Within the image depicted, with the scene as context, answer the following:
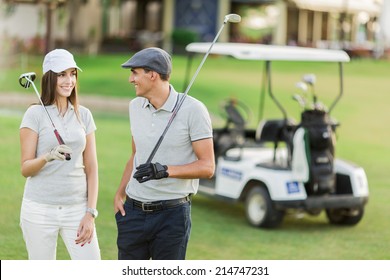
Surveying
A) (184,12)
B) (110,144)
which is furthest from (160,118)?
(184,12)

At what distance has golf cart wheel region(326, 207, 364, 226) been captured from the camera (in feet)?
25.4

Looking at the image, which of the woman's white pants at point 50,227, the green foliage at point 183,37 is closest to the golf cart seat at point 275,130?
the woman's white pants at point 50,227

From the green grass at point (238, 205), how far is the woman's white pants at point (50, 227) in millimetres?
2006

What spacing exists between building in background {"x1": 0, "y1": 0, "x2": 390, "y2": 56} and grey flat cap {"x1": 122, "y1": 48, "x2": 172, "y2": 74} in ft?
66.6

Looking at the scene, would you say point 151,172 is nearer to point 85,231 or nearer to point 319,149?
point 85,231

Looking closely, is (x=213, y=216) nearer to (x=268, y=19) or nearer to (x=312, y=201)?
(x=312, y=201)

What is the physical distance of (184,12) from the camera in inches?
1252

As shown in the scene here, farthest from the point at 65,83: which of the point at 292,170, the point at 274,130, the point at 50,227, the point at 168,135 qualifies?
the point at 274,130

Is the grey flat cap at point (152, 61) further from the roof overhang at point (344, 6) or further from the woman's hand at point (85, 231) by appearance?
the roof overhang at point (344, 6)

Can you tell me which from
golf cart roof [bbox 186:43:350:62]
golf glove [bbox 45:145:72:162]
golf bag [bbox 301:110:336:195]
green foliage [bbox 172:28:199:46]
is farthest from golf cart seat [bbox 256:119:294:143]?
green foliage [bbox 172:28:199:46]

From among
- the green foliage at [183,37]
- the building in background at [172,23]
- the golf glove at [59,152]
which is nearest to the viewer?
the golf glove at [59,152]

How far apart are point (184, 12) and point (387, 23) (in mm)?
6810

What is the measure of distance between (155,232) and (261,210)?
3.71m

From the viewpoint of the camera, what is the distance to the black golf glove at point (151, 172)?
11.9 feet
